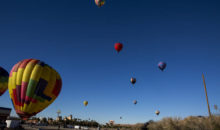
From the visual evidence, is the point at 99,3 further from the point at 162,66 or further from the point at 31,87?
the point at 162,66

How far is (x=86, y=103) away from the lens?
55594 mm

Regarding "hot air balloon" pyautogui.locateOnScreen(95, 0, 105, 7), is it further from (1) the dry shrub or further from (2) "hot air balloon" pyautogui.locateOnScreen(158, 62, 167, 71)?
(1) the dry shrub

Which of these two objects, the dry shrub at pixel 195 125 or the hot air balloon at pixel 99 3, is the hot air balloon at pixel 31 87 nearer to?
the dry shrub at pixel 195 125

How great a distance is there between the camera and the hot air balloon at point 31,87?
15023mm

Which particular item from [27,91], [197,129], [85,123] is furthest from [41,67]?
[85,123]

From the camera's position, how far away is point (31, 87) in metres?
15.3

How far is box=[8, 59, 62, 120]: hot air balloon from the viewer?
15023 millimetres

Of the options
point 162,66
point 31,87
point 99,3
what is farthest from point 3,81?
point 162,66

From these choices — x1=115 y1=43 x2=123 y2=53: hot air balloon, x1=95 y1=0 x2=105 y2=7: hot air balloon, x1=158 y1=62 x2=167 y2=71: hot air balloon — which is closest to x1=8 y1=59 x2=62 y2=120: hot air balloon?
x1=95 y1=0 x2=105 y2=7: hot air balloon

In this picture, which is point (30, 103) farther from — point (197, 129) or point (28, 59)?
point (197, 129)

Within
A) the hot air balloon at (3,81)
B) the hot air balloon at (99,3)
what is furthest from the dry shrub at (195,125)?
the hot air balloon at (3,81)

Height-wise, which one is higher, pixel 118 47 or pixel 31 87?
pixel 118 47

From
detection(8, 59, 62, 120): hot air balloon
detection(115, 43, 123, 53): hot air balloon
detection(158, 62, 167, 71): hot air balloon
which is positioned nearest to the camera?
detection(8, 59, 62, 120): hot air balloon

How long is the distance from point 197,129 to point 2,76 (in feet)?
122
